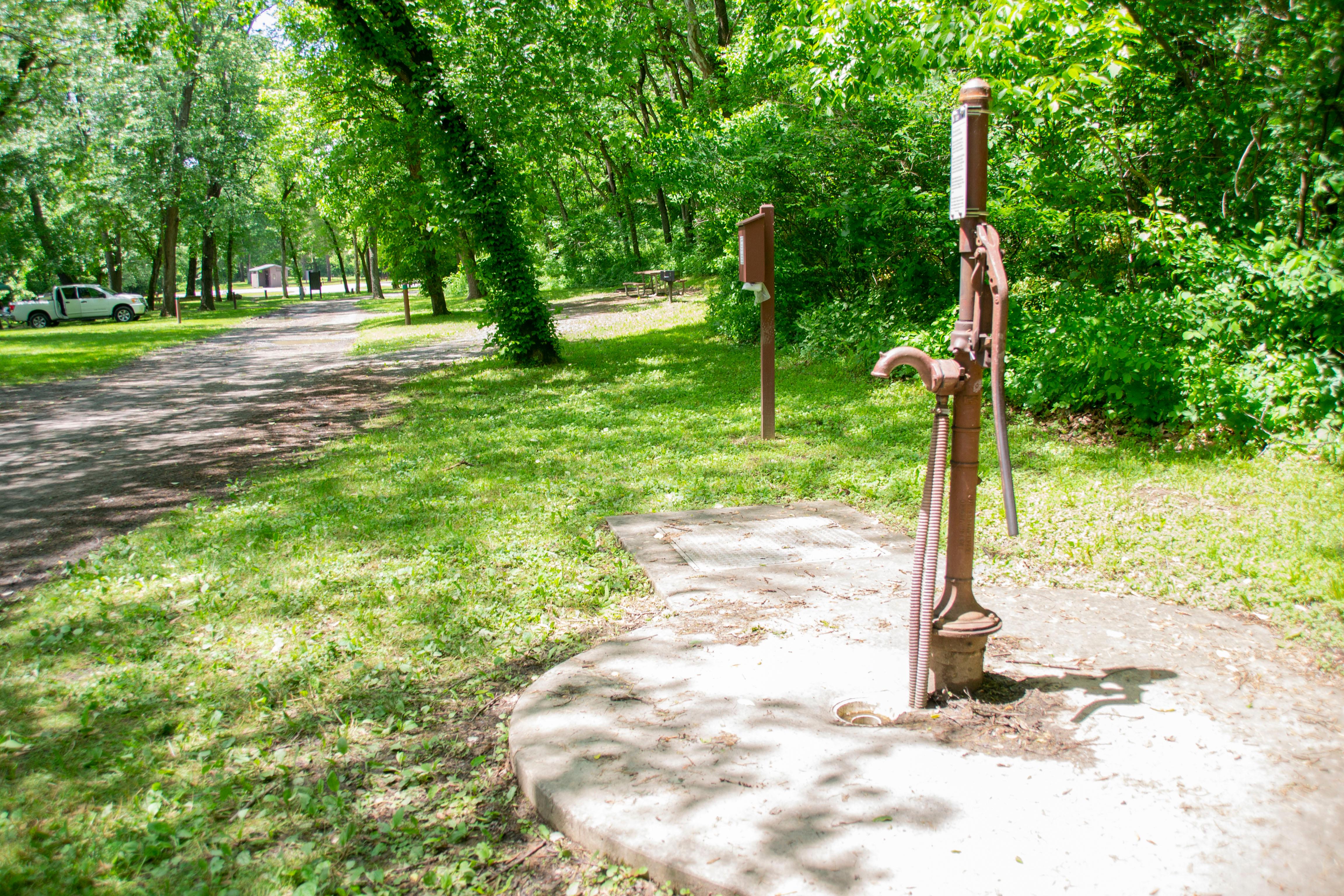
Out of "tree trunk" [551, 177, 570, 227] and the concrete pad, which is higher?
"tree trunk" [551, 177, 570, 227]

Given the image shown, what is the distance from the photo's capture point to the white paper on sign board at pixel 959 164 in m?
2.86

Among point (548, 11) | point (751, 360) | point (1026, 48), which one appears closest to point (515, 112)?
point (548, 11)

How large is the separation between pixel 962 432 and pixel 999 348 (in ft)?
1.22

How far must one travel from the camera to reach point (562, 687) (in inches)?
134

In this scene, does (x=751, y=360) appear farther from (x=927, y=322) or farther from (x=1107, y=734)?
(x=1107, y=734)

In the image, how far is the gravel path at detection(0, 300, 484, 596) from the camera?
20.9 feet

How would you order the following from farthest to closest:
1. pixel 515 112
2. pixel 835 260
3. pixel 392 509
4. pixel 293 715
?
pixel 515 112 → pixel 835 260 → pixel 392 509 → pixel 293 715

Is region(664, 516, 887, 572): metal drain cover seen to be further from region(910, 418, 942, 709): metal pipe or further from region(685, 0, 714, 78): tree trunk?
region(685, 0, 714, 78): tree trunk

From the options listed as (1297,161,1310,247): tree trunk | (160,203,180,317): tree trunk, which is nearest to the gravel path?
(1297,161,1310,247): tree trunk

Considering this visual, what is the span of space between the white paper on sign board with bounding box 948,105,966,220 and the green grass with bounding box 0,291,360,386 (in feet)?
54.3

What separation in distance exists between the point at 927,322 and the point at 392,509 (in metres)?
6.91

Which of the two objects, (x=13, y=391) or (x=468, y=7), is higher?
(x=468, y=7)

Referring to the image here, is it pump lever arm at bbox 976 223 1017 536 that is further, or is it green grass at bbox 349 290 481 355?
green grass at bbox 349 290 481 355

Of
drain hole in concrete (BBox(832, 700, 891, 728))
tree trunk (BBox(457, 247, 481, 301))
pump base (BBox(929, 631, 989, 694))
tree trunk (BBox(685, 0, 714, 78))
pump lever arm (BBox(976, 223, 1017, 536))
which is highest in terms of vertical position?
tree trunk (BBox(685, 0, 714, 78))
